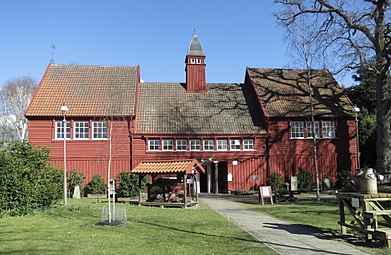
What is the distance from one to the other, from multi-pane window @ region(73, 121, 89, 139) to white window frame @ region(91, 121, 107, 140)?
20.4 inches

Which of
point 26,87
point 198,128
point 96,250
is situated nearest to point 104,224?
point 96,250

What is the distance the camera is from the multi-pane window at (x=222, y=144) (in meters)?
30.5

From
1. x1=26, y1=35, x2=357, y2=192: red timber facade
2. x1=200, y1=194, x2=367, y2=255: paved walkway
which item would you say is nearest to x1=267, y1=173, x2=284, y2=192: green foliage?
x1=26, y1=35, x2=357, y2=192: red timber facade

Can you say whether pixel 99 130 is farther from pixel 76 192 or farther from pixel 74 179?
pixel 76 192

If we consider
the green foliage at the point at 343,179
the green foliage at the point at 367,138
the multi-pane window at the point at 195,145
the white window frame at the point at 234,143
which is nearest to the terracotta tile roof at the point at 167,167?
the multi-pane window at the point at 195,145

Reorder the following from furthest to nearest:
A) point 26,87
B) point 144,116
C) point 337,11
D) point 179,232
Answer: point 26,87
point 144,116
point 337,11
point 179,232

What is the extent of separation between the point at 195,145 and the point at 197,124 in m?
1.73

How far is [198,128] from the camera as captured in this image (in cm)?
3048

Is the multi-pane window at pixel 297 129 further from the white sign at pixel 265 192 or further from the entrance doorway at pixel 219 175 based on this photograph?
the white sign at pixel 265 192

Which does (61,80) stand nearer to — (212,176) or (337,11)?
(212,176)

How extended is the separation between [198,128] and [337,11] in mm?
12870

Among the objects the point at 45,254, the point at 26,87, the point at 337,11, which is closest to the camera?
the point at 45,254

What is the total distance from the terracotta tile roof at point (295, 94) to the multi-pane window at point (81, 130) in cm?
1401

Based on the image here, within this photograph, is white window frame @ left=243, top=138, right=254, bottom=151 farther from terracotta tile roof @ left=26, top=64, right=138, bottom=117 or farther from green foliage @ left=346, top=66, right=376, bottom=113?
green foliage @ left=346, top=66, right=376, bottom=113
